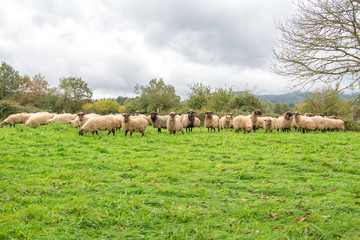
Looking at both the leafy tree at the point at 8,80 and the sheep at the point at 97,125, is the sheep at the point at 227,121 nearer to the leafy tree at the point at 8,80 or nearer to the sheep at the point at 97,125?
the sheep at the point at 97,125

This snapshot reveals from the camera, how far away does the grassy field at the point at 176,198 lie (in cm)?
327

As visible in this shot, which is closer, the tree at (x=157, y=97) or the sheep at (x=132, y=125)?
the sheep at (x=132, y=125)

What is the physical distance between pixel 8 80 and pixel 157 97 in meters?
39.1

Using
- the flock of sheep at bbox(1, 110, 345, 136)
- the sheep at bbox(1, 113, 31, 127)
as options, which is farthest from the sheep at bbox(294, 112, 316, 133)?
the sheep at bbox(1, 113, 31, 127)

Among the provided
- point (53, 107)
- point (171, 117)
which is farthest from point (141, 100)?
point (171, 117)

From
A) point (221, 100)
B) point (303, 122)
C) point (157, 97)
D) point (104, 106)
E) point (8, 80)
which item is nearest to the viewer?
point (303, 122)

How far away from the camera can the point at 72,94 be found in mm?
59594

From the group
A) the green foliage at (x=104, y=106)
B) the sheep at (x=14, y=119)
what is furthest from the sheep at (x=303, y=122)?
the green foliage at (x=104, y=106)

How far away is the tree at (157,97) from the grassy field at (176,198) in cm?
3731

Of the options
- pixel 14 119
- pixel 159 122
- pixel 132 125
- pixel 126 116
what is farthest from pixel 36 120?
pixel 159 122

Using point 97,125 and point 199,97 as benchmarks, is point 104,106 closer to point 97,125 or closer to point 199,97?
point 199,97

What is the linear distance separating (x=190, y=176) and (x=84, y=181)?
9.30 ft

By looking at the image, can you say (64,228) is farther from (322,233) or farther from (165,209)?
(322,233)

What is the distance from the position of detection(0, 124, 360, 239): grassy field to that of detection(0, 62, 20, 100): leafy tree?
2261 inches
